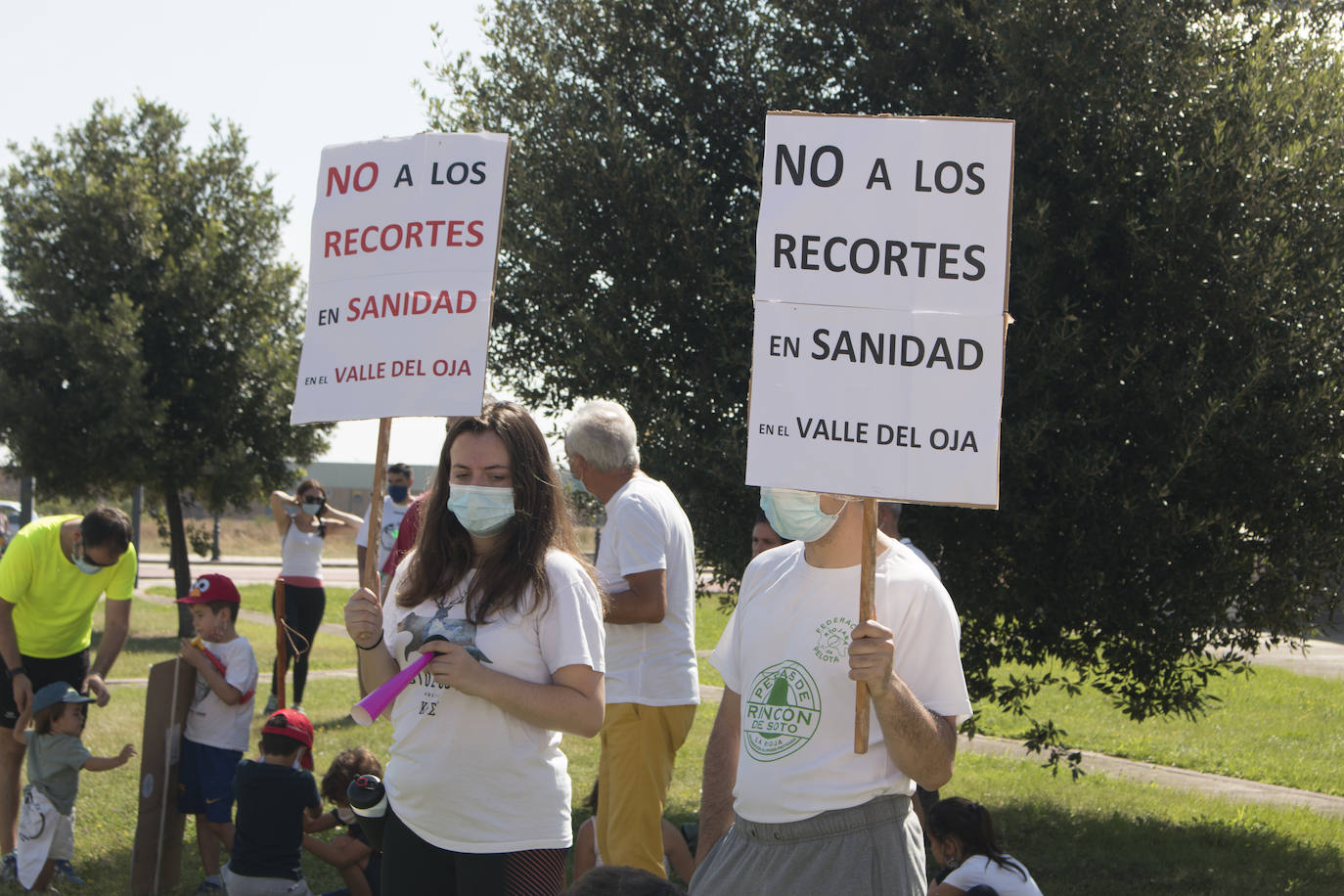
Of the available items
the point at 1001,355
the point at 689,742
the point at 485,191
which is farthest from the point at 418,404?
A: the point at 689,742

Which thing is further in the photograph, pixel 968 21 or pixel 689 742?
pixel 689 742

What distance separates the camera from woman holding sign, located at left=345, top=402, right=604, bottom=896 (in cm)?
312

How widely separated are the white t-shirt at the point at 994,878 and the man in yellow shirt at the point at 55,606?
13.8 feet

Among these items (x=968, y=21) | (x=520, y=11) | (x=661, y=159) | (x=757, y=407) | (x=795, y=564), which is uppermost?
(x=520, y=11)

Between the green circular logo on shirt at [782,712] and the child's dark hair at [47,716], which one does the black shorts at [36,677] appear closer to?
the child's dark hair at [47,716]

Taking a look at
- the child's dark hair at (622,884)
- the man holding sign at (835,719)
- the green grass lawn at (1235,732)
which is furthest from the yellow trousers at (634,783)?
the green grass lawn at (1235,732)

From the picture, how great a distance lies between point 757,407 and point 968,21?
448 centimetres

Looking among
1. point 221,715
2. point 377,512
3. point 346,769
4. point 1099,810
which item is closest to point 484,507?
point 377,512

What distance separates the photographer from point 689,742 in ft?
35.3

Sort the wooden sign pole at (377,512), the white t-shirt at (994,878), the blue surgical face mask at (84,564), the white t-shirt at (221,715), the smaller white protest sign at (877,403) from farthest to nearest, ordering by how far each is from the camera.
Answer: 1. the blue surgical face mask at (84,564)
2. the white t-shirt at (221,715)
3. the white t-shirt at (994,878)
4. the wooden sign pole at (377,512)
5. the smaller white protest sign at (877,403)

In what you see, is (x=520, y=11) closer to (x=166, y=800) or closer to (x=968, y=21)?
(x=968, y=21)

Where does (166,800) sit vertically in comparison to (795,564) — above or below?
below

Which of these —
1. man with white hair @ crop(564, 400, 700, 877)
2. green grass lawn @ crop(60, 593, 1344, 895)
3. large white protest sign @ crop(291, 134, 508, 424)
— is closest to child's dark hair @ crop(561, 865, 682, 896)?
large white protest sign @ crop(291, 134, 508, 424)

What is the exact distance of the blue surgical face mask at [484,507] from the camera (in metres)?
3.31
